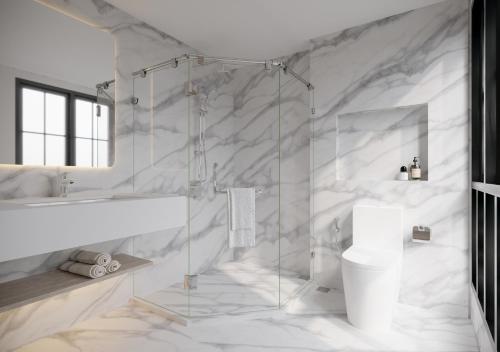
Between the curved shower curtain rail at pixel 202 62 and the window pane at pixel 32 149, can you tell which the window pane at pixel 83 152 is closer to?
the window pane at pixel 32 149

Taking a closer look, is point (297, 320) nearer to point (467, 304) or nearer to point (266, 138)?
point (467, 304)

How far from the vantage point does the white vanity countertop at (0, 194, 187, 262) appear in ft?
4.14

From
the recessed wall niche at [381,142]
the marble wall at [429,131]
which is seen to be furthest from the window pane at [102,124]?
the recessed wall niche at [381,142]

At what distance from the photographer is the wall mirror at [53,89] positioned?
1809 mm

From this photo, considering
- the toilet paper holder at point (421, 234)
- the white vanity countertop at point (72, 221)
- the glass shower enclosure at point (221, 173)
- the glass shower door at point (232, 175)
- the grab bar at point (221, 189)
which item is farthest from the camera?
the grab bar at point (221, 189)

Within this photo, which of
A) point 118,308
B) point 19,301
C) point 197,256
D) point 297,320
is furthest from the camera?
point 197,256

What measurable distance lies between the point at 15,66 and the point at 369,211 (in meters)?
2.68

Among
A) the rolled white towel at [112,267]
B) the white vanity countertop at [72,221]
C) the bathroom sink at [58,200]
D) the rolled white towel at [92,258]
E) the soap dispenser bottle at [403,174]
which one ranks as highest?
the soap dispenser bottle at [403,174]

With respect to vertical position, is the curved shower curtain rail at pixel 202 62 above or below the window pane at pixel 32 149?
above

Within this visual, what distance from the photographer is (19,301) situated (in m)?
1.53

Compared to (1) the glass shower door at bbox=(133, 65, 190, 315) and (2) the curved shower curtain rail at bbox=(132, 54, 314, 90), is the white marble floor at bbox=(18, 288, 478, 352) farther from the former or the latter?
(2) the curved shower curtain rail at bbox=(132, 54, 314, 90)

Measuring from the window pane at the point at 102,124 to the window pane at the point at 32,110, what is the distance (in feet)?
1.22

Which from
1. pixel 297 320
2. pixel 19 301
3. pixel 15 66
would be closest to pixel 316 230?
pixel 297 320

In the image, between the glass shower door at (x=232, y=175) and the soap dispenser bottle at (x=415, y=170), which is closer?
the soap dispenser bottle at (x=415, y=170)
